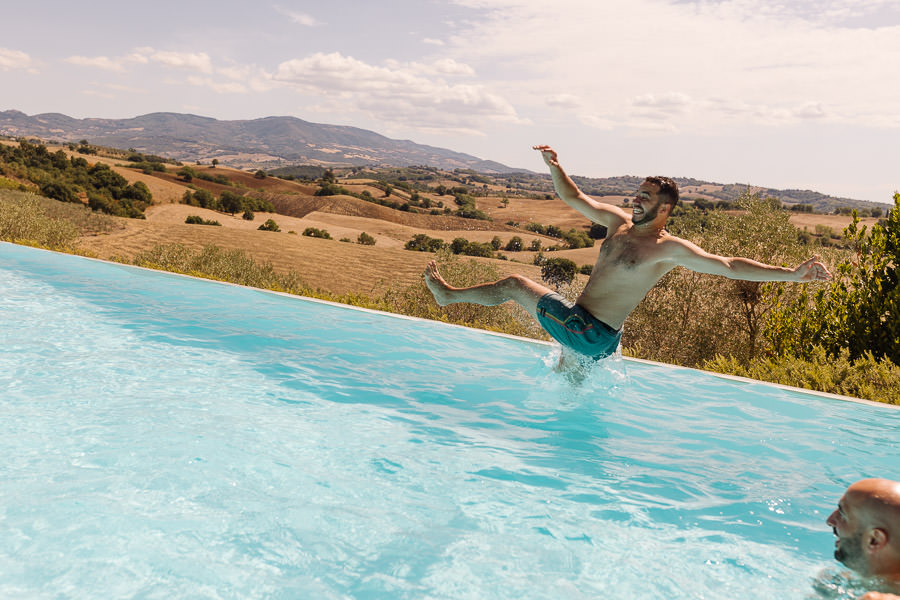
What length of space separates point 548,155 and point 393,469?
125 inches

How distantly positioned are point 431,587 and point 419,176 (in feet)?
412

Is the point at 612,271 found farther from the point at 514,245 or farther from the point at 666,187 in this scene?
the point at 514,245

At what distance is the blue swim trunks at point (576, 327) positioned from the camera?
550 cm

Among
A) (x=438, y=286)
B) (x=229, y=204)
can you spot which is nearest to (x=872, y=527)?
(x=438, y=286)

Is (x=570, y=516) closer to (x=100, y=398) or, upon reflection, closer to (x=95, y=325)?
(x=100, y=398)

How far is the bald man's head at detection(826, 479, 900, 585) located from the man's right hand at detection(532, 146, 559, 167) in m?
4.00

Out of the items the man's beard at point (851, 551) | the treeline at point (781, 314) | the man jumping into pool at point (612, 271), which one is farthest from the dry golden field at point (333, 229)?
the man's beard at point (851, 551)

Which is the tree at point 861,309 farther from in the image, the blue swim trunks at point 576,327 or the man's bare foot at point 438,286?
the man's bare foot at point 438,286

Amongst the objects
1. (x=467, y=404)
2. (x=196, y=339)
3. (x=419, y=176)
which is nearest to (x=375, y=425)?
(x=467, y=404)

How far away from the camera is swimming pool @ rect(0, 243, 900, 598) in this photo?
11.2 feet

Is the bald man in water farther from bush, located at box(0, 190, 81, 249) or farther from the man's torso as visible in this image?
bush, located at box(0, 190, 81, 249)

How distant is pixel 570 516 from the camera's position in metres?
4.25

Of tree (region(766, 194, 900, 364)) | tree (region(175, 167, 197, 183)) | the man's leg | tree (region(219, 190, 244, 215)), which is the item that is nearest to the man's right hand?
the man's leg

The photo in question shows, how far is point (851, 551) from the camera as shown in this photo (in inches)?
103
